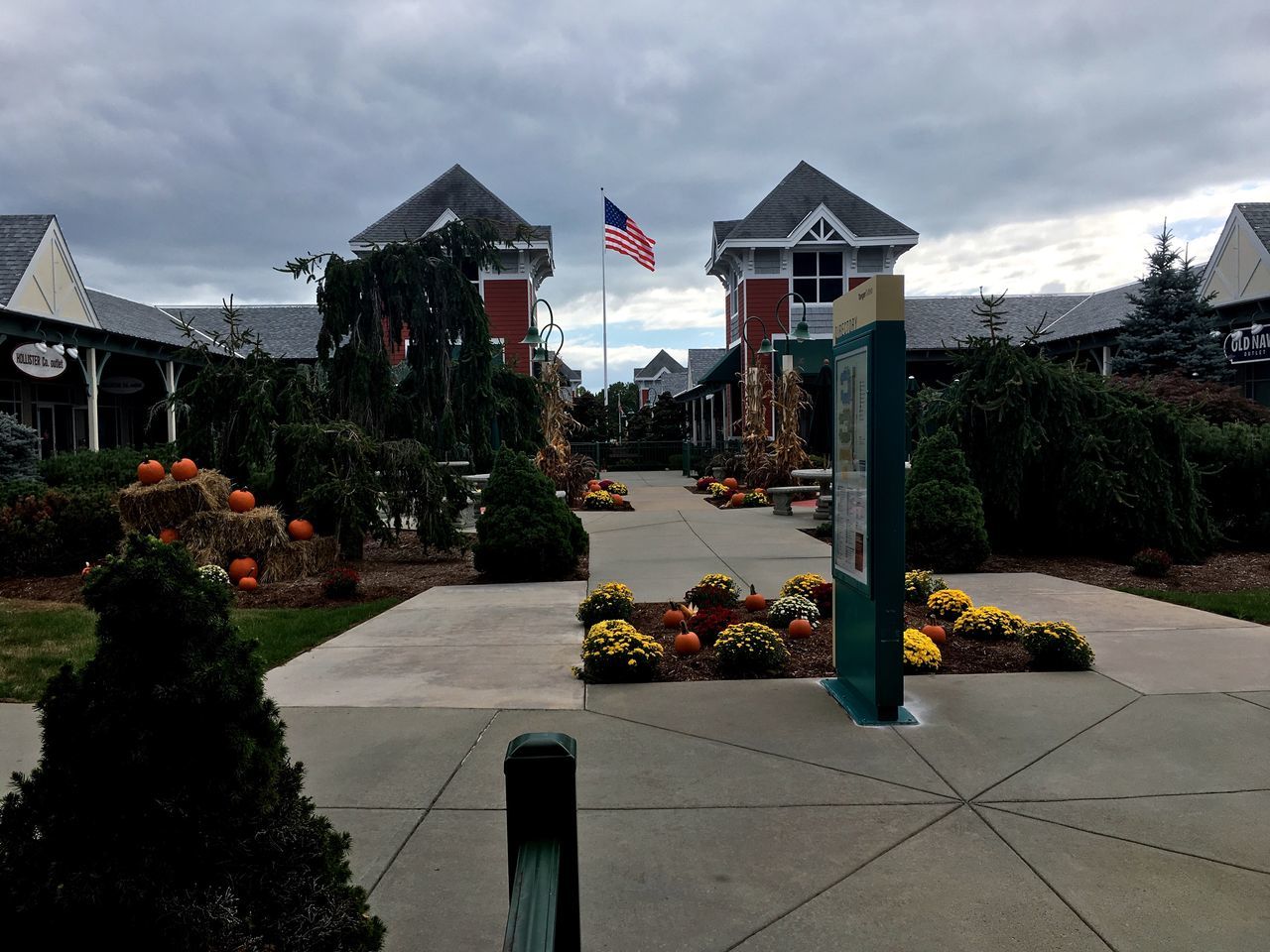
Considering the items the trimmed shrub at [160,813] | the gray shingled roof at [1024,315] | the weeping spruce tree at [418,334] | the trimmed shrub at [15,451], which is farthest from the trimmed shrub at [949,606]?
the gray shingled roof at [1024,315]

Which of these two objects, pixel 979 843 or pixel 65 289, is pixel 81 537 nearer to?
pixel 979 843

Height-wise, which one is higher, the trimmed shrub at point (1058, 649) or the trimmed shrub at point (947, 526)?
the trimmed shrub at point (947, 526)

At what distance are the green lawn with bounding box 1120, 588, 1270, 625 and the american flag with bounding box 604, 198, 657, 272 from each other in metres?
24.5

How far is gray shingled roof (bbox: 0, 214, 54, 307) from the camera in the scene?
835 inches

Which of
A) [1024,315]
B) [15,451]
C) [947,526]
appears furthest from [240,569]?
[1024,315]

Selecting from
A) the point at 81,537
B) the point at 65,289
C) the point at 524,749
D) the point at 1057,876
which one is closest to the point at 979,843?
the point at 1057,876

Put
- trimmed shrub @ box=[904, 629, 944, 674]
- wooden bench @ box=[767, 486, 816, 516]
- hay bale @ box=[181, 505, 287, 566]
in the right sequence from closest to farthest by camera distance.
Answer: trimmed shrub @ box=[904, 629, 944, 674]
hay bale @ box=[181, 505, 287, 566]
wooden bench @ box=[767, 486, 816, 516]

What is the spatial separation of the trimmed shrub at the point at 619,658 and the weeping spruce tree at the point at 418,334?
368 inches

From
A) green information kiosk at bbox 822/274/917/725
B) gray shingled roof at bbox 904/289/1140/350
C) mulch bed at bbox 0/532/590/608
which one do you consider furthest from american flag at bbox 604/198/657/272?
green information kiosk at bbox 822/274/917/725

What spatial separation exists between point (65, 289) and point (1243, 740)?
27.2 m

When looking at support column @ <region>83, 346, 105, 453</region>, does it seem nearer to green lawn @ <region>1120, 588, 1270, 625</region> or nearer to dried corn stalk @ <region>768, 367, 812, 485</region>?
dried corn stalk @ <region>768, 367, 812, 485</region>

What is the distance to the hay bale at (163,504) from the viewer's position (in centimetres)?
1064

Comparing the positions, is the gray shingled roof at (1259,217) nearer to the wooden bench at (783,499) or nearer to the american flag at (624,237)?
the wooden bench at (783,499)

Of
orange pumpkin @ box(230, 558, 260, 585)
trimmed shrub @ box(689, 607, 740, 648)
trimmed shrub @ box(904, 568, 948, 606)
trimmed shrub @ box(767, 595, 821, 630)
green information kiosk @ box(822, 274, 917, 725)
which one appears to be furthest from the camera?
orange pumpkin @ box(230, 558, 260, 585)
